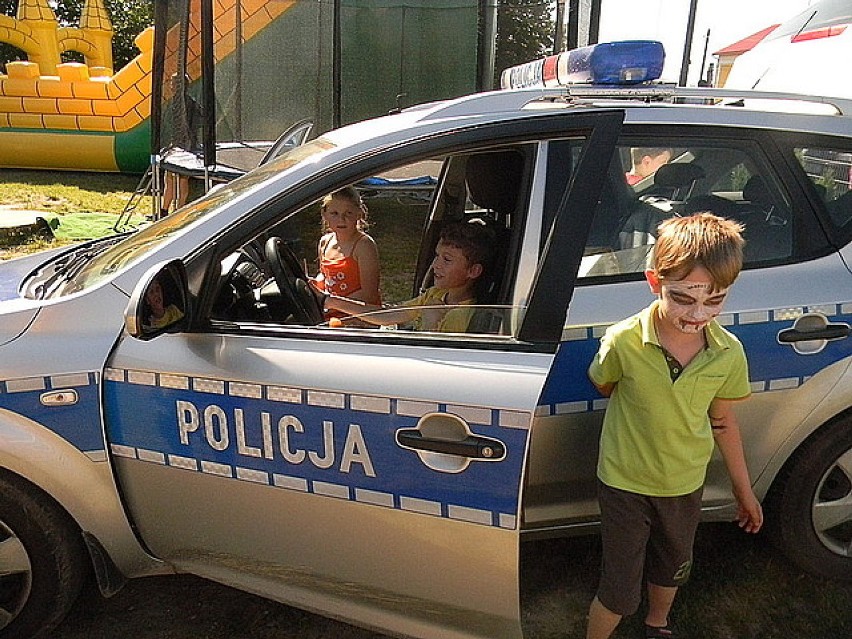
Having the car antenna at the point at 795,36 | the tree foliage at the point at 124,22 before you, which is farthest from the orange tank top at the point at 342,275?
the tree foliage at the point at 124,22

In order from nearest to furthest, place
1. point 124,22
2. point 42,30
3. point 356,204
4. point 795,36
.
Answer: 1. point 356,204
2. point 795,36
3. point 42,30
4. point 124,22

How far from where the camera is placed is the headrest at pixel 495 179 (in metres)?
2.26

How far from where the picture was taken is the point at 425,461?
5.87ft

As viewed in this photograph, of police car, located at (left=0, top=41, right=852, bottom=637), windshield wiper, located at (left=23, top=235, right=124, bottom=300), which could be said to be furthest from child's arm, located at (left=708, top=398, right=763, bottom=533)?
windshield wiper, located at (left=23, top=235, right=124, bottom=300)

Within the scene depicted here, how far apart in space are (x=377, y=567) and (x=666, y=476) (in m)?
0.77

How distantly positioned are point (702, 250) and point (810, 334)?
0.67m

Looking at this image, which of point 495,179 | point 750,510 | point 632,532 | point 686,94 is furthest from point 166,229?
point 750,510

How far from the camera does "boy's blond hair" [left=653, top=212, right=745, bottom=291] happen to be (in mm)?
1768

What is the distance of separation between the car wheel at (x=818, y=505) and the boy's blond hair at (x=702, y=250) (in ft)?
2.99

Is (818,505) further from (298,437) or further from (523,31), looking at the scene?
(523,31)

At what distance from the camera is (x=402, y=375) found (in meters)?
Answer: 1.84

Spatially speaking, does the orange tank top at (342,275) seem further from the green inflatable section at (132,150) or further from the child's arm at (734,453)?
the green inflatable section at (132,150)

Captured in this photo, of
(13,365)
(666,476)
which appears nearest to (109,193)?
(13,365)

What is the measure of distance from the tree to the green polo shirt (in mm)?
6911
